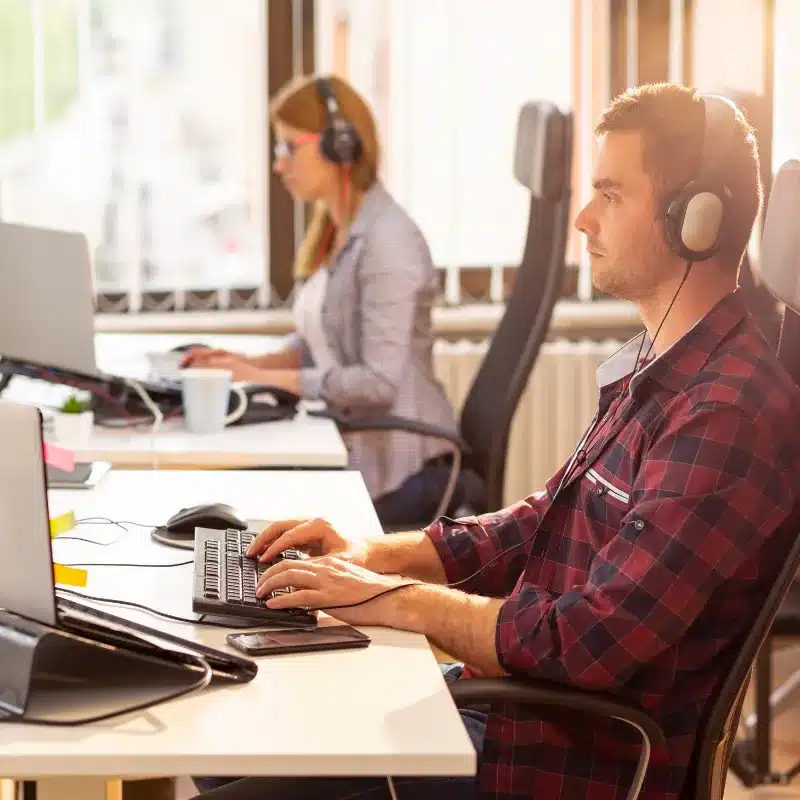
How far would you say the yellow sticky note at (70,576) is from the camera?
4.34 feet

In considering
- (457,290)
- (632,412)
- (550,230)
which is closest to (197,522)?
(632,412)

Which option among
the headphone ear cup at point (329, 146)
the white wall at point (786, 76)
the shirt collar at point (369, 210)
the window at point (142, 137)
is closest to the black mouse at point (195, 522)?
the shirt collar at point (369, 210)

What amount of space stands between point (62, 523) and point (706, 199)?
0.83m

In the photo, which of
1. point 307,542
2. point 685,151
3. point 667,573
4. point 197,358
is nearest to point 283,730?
point 667,573

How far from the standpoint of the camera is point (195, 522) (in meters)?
1.55

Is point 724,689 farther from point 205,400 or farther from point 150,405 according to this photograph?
point 150,405

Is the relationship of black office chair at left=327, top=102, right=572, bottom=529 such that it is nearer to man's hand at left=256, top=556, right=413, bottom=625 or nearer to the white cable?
the white cable

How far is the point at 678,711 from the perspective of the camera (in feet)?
3.92

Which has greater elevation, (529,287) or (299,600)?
(529,287)

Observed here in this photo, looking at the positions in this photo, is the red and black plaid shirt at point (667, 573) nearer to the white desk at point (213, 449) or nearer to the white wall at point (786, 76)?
the white desk at point (213, 449)

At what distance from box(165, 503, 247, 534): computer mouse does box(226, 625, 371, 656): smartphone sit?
0.37 meters

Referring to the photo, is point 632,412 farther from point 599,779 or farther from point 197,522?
point 197,522

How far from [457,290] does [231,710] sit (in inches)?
112

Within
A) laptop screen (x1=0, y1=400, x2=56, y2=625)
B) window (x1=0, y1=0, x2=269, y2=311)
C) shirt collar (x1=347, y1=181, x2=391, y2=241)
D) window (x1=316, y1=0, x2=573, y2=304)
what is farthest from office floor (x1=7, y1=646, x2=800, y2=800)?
window (x1=0, y1=0, x2=269, y2=311)
